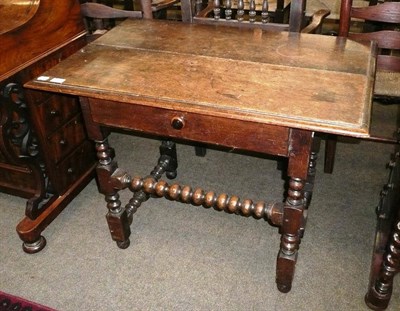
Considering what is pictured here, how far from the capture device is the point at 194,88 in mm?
1195

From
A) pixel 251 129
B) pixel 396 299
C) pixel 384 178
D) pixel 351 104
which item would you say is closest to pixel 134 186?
pixel 251 129

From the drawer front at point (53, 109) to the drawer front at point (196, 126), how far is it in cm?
Result: 41

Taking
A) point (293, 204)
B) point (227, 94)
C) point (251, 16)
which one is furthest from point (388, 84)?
point (227, 94)

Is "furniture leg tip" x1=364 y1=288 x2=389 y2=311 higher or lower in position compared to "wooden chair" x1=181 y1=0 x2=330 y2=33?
lower

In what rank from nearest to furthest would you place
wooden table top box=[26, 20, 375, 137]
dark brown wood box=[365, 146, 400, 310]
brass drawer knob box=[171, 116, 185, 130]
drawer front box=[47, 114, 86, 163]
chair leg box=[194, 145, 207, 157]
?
wooden table top box=[26, 20, 375, 137], brass drawer knob box=[171, 116, 185, 130], dark brown wood box=[365, 146, 400, 310], drawer front box=[47, 114, 86, 163], chair leg box=[194, 145, 207, 157]

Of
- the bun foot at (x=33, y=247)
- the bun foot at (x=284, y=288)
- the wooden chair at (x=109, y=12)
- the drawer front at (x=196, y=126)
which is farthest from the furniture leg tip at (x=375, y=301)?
the wooden chair at (x=109, y=12)

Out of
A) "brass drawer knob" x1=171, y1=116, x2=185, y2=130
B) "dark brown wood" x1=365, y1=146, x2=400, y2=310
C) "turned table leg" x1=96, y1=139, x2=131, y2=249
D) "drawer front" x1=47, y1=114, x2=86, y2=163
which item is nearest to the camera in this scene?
"brass drawer knob" x1=171, y1=116, x2=185, y2=130

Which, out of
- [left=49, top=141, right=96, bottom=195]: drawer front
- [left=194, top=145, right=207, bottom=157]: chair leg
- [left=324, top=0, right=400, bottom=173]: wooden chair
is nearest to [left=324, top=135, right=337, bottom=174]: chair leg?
[left=324, top=0, right=400, bottom=173]: wooden chair

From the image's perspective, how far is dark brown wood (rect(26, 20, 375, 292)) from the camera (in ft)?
3.60

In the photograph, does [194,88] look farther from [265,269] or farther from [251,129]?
[265,269]

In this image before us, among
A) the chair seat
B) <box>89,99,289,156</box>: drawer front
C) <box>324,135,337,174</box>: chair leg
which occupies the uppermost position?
<box>89,99,289,156</box>: drawer front

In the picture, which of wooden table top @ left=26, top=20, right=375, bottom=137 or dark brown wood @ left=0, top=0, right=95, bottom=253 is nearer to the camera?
wooden table top @ left=26, top=20, right=375, bottom=137

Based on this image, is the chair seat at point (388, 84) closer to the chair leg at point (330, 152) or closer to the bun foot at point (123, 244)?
the chair leg at point (330, 152)

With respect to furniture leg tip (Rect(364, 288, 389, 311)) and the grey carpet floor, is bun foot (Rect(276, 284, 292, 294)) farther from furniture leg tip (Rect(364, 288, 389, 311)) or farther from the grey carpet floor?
furniture leg tip (Rect(364, 288, 389, 311))
